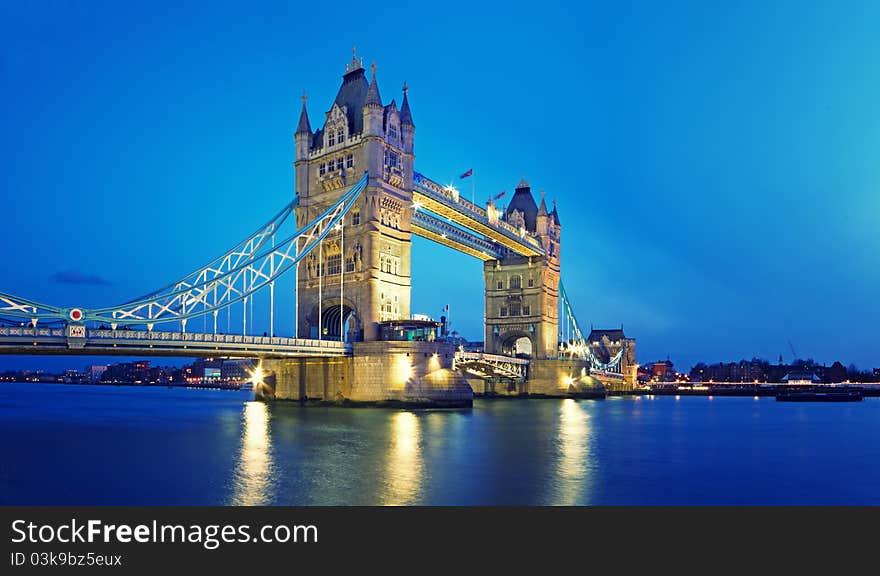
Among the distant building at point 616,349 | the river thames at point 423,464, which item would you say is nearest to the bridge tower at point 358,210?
the river thames at point 423,464

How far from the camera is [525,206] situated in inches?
3949

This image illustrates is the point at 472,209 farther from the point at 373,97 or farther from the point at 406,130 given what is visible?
the point at 373,97

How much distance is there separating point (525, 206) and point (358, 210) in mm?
45183

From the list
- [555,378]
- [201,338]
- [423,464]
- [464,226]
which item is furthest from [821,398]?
[423,464]

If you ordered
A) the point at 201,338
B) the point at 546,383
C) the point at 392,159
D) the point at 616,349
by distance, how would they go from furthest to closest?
the point at 616,349 → the point at 546,383 → the point at 392,159 → the point at 201,338

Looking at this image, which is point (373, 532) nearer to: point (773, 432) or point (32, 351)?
point (32, 351)

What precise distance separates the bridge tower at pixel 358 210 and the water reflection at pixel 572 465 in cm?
1998

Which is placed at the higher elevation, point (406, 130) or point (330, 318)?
point (406, 130)

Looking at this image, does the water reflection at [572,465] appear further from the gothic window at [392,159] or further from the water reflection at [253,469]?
the gothic window at [392,159]

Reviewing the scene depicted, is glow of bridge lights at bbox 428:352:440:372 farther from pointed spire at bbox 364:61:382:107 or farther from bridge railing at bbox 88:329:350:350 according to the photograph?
pointed spire at bbox 364:61:382:107

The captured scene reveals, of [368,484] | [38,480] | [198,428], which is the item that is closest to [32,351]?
[198,428]

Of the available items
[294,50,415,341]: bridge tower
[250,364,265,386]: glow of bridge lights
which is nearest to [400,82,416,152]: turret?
[294,50,415,341]: bridge tower

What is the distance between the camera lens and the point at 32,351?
39.8m

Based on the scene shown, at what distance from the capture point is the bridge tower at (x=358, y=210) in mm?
58656
